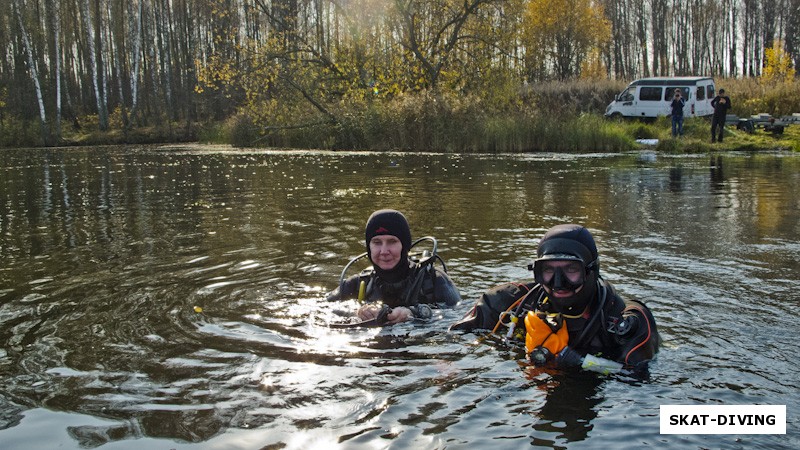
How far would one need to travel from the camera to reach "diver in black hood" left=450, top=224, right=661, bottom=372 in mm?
5375

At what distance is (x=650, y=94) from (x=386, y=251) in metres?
33.6

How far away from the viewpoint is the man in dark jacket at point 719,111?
1158 inches

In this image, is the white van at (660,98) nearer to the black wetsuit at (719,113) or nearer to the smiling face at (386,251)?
the black wetsuit at (719,113)

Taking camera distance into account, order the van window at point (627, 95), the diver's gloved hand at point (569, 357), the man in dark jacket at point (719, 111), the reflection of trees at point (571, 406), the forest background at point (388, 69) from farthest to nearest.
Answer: the van window at point (627, 95) → the forest background at point (388, 69) → the man in dark jacket at point (719, 111) → the diver's gloved hand at point (569, 357) → the reflection of trees at point (571, 406)

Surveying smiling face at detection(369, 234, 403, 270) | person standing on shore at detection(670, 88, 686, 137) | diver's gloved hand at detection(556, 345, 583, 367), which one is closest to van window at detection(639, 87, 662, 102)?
person standing on shore at detection(670, 88, 686, 137)

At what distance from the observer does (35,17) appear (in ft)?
169

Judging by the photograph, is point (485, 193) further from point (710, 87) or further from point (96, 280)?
point (710, 87)

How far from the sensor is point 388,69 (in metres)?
34.9

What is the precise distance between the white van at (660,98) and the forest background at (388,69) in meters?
3.28

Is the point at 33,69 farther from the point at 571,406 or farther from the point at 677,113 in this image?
the point at 571,406

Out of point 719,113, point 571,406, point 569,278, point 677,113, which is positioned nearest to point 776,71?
point 719,113

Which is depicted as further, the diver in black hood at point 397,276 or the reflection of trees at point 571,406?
the diver in black hood at point 397,276

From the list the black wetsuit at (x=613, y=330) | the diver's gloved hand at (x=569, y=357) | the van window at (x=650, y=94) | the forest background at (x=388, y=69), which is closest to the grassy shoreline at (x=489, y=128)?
the forest background at (x=388, y=69)

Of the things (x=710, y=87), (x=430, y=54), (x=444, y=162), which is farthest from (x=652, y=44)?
(x=444, y=162)
